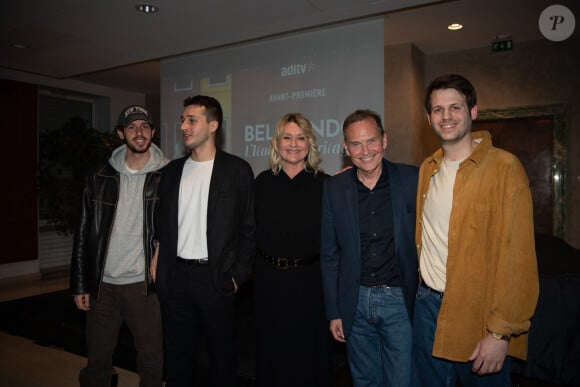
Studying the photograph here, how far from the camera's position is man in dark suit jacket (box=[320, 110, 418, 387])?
1.79 meters

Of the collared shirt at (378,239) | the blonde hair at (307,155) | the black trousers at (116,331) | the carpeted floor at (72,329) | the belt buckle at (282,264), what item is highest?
the blonde hair at (307,155)

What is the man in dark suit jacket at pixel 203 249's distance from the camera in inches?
82.6

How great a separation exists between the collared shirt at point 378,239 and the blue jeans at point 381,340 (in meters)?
0.06

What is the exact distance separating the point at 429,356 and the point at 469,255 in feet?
1.54

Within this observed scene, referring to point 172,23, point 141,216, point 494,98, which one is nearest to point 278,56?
point 172,23

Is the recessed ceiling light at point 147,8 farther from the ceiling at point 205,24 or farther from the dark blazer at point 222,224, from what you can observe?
the dark blazer at point 222,224

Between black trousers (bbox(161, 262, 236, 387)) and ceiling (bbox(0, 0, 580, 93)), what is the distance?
3013 mm

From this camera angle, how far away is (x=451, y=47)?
5.82m

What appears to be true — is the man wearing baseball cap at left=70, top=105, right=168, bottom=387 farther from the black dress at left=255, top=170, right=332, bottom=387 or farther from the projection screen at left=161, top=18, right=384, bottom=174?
the projection screen at left=161, top=18, right=384, bottom=174

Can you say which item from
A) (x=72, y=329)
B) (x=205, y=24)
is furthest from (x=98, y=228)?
(x=205, y=24)

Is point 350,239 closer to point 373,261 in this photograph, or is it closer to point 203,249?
point 373,261

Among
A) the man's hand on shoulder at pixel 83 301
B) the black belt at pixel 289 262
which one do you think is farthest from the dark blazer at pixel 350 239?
the man's hand on shoulder at pixel 83 301

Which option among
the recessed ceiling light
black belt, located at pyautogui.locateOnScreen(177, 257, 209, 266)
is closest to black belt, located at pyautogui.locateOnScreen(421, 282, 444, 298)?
black belt, located at pyautogui.locateOnScreen(177, 257, 209, 266)

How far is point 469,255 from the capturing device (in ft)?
4.98
